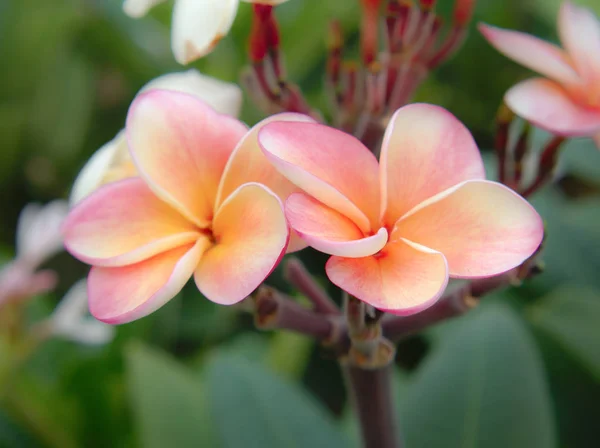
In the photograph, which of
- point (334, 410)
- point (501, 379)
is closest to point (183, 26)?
point (501, 379)

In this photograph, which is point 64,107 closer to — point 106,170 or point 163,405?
point 163,405

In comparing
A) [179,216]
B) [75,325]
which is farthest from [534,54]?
[75,325]

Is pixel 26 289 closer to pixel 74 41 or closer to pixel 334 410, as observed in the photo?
pixel 334 410

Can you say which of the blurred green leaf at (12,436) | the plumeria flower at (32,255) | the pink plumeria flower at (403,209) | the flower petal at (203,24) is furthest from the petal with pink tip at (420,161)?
the blurred green leaf at (12,436)

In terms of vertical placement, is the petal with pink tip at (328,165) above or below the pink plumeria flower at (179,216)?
above

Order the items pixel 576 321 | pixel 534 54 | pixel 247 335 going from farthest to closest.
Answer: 1. pixel 247 335
2. pixel 576 321
3. pixel 534 54

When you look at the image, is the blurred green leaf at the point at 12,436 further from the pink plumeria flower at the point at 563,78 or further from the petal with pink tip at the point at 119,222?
the pink plumeria flower at the point at 563,78

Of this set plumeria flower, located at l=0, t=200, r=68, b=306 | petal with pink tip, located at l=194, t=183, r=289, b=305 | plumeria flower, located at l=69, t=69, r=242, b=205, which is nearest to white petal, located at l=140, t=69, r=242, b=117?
plumeria flower, located at l=69, t=69, r=242, b=205
